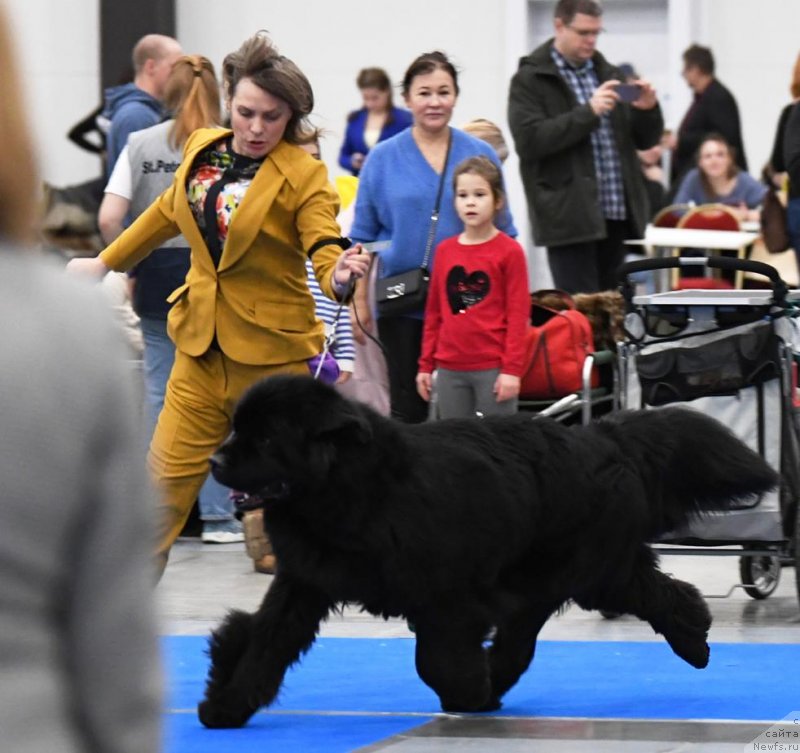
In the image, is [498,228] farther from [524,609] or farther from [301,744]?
[301,744]

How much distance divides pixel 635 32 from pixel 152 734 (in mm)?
14466

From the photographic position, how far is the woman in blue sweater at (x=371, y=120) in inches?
492

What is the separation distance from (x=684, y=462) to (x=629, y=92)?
4.53 meters

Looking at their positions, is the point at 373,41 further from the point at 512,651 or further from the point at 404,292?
the point at 512,651

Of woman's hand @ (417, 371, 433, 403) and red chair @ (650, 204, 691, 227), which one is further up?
red chair @ (650, 204, 691, 227)

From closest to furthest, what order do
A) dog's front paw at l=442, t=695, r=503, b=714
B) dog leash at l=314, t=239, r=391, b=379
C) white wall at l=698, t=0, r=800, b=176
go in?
dog's front paw at l=442, t=695, r=503, b=714 < dog leash at l=314, t=239, r=391, b=379 < white wall at l=698, t=0, r=800, b=176

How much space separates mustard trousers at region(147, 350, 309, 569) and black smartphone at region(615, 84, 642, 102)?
4.01m

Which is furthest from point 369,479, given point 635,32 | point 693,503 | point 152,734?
point 635,32

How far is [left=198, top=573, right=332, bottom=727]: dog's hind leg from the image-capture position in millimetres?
4586

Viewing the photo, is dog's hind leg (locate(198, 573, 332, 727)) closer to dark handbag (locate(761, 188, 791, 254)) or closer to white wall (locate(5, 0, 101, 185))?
dark handbag (locate(761, 188, 791, 254))

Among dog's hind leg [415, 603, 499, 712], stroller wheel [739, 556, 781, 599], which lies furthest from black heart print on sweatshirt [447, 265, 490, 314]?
dog's hind leg [415, 603, 499, 712]

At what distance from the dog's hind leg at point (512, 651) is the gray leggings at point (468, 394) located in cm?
256

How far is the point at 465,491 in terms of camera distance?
4.61 metres

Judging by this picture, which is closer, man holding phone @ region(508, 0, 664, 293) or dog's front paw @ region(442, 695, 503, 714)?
dog's front paw @ region(442, 695, 503, 714)
